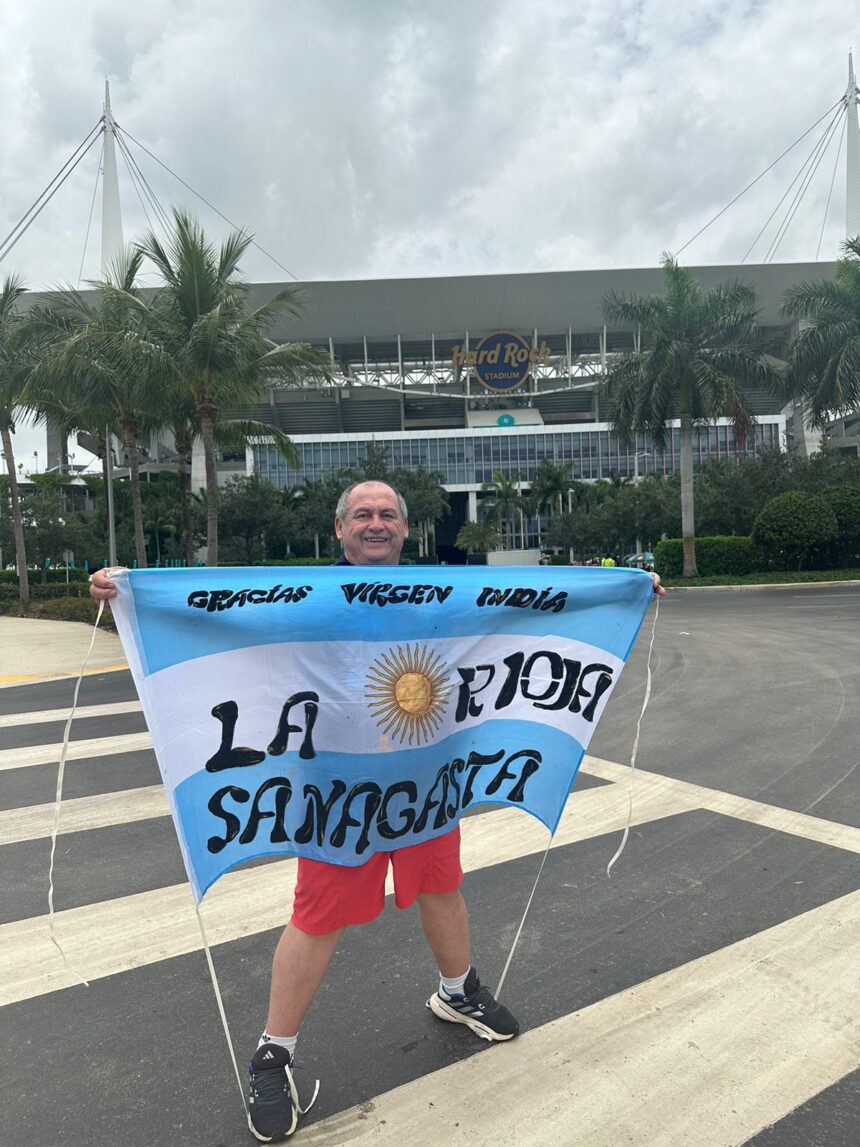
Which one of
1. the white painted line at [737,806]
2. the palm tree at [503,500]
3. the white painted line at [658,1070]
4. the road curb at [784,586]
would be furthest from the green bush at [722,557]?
the palm tree at [503,500]

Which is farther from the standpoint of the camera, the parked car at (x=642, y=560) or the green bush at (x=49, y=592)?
the parked car at (x=642, y=560)

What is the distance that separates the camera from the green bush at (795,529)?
25984 mm

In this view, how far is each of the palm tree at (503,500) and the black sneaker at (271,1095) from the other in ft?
239

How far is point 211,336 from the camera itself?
16.6 metres

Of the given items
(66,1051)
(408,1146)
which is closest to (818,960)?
(408,1146)

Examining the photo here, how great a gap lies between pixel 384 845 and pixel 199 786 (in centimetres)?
58

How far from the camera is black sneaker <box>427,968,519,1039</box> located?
102 inches

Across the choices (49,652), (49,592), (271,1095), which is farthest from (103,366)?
(271,1095)

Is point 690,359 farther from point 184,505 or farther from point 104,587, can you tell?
point 104,587

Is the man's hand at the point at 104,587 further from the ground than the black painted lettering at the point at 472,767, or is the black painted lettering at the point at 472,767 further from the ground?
the man's hand at the point at 104,587

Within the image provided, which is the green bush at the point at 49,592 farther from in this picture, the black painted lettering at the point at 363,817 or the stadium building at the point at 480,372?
the stadium building at the point at 480,372

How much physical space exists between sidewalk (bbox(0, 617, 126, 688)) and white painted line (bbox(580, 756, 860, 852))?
555 centimetres

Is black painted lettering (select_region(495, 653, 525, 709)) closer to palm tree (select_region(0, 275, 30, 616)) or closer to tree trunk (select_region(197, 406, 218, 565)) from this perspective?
tree trunk (select_region(197, 406, 218, 565))

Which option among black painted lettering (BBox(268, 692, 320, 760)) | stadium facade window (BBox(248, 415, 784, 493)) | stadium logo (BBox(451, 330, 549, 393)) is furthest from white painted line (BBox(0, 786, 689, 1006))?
stadium logo (BBox(451, 330, 549, 393))
